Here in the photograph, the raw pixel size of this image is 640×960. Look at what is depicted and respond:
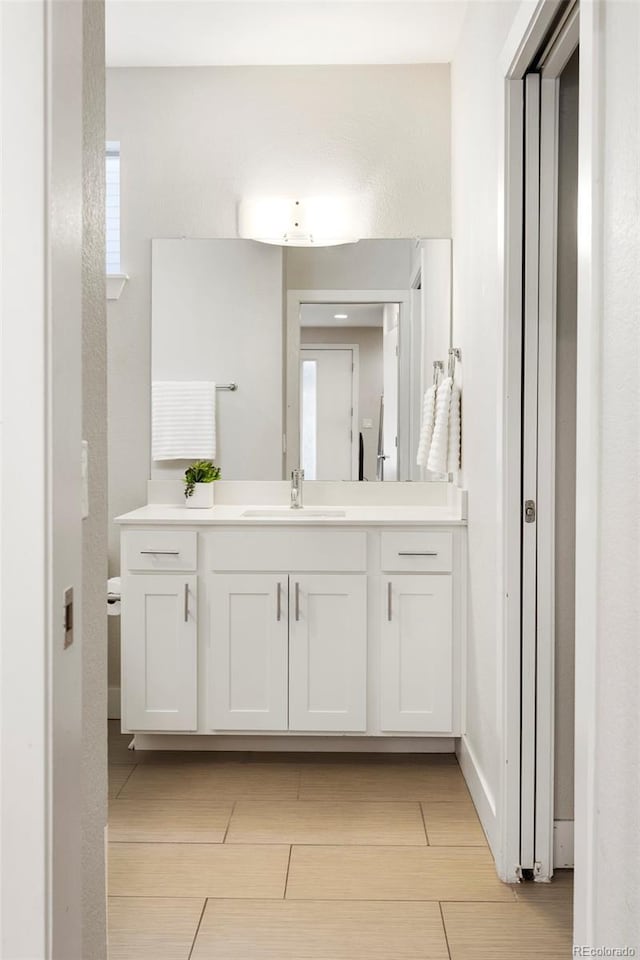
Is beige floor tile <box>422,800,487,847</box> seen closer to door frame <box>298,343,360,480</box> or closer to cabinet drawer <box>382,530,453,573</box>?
cabinet drawer <box>382,530,453,573</box>

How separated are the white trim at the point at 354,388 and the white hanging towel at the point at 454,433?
1.61 ft

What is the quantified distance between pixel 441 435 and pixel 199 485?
39.1 inches

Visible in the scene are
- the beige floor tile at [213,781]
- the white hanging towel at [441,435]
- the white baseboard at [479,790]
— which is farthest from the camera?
the white hanging towel at [441,435]

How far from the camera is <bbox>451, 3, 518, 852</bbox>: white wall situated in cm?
232

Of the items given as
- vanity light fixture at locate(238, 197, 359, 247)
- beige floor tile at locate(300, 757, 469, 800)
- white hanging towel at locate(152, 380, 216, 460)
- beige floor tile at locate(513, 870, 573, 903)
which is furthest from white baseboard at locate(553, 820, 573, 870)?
vanity light fixture at locate(238, 197, 359, 247)

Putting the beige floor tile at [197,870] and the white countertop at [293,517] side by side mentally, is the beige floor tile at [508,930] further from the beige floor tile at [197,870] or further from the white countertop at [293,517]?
the white countertop at [293,517]

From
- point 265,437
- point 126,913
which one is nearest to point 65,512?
point 126,913

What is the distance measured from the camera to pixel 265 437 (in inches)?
134

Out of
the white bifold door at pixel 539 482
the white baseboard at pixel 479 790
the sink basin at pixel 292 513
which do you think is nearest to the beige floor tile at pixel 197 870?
the white baseboard at pixel 479 790

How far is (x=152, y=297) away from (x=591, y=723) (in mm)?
2633

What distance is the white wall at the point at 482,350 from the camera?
2324mm

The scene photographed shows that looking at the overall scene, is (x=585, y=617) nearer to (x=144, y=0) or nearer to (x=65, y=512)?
(x=65, y=512)

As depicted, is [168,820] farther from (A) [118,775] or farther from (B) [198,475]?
(B) [198,475]

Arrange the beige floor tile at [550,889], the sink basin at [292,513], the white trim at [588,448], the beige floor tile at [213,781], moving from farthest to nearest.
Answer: the sink basin at [292,513], the beige floor tile at [213,781], the beige floor tile at [550,889], the white trim at [588,448]
